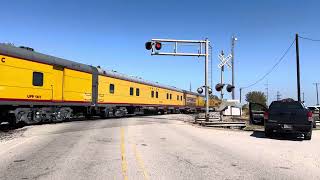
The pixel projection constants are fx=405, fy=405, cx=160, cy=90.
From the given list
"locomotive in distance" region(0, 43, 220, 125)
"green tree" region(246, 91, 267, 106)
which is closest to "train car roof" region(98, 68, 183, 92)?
"locomotive in distance" region(0, 43, 220, 125)

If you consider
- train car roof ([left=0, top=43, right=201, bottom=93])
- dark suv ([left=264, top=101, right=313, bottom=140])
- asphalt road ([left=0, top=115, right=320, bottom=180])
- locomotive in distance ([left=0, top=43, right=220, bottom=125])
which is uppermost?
train car roof ([left=0, top=43, right=201, bottom=93])

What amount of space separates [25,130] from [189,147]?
26.9 feet

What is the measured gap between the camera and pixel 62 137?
51.1ft

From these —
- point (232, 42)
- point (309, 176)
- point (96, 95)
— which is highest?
point (232, 42)

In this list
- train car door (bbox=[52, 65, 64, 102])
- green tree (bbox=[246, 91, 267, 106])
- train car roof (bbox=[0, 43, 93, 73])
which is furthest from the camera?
green tree (bbox=[246, 91, 267, 106])

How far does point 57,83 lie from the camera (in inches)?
875

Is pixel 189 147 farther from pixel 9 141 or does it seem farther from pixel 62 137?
pixel 9 141

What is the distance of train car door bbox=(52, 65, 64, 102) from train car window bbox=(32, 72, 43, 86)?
1159 millimetres

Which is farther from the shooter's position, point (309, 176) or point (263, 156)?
point (263, 156)

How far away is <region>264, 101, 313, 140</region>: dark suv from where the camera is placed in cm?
1786

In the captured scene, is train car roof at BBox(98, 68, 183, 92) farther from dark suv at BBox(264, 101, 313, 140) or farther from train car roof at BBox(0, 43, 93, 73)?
dark suv at BBox(264, 101, 313, 140)

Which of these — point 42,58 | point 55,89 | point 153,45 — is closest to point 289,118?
point 55,89

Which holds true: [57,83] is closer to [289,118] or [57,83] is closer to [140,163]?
[289,118]

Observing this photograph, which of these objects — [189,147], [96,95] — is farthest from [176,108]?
[189,147]
